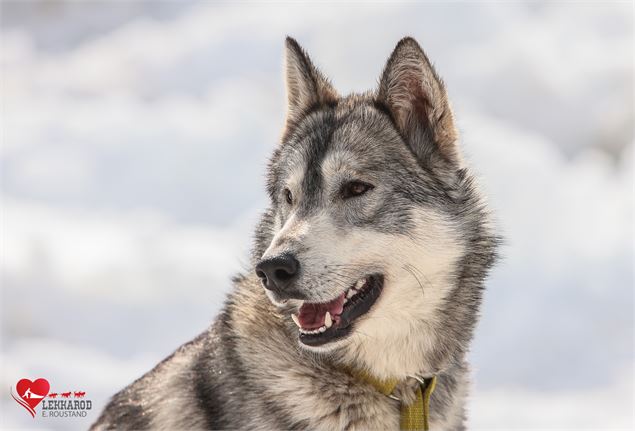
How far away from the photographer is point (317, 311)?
490 cm

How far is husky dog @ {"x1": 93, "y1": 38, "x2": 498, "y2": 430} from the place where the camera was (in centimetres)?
483

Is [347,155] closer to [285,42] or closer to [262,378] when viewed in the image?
[285,42]

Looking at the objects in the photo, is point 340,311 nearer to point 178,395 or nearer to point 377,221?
point 377,221

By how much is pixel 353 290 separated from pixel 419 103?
1317mm

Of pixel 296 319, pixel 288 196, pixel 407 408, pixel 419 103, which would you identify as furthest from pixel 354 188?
pixel 407 408

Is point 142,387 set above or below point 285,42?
below

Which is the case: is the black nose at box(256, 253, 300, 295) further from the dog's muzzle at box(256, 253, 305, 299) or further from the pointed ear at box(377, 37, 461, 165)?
the pointed ear at box(377, 37, 461, 165)

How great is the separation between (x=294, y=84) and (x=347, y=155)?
910mm

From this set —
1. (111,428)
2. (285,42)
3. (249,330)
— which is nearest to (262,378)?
(249,330)

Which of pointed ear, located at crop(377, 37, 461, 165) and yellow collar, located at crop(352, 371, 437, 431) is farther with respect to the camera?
pointed ear, located at crop(377, 37, 461, 165)

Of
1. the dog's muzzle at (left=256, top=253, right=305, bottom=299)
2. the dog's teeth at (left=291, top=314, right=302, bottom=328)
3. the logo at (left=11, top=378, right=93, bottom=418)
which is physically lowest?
the logo at (left=11, top=378, right=93, bottom=418)

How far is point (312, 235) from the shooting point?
480 centimetres

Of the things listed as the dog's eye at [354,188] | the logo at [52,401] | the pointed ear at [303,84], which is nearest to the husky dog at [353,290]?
the dog's eye at [354,188]

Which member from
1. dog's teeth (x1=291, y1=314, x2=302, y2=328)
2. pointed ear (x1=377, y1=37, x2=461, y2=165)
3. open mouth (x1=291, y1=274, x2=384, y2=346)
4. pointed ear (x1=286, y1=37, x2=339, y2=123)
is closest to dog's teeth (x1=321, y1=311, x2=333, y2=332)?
open mouth (x1=291, y1=274, x2=384, y2=346)
